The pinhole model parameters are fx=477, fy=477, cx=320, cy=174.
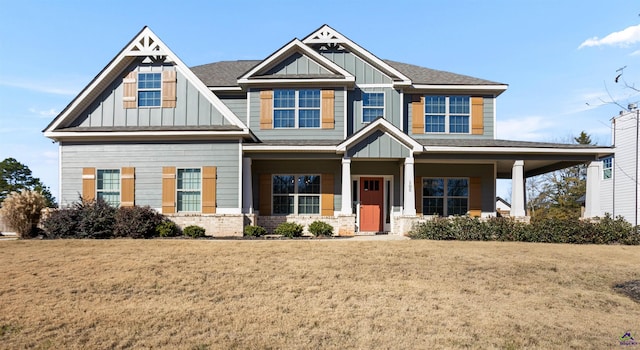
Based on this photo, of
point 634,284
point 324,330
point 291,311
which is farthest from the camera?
point 634,284

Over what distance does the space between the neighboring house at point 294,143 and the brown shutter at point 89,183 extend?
41 millimetres

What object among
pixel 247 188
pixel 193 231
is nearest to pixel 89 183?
pixel 193 231

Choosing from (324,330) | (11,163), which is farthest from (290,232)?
(11,163)

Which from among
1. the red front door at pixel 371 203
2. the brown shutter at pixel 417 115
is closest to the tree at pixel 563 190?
the brown shutter at pixel 417 115

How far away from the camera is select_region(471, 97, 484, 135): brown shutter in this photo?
20.2m

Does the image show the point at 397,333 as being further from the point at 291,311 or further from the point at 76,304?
the point at 76,304

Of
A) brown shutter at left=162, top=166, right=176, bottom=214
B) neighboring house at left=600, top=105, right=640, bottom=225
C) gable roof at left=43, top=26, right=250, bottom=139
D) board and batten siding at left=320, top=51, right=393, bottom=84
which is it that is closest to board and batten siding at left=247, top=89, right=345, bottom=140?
board and batten siding at left=320, top=51, right=393, bottom=84

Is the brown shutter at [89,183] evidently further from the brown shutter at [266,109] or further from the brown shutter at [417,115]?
the brown shutter at [417,115]

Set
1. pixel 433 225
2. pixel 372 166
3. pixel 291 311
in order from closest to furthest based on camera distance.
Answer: pixel 291 311 < pixel 433 225 < pixel 372 166

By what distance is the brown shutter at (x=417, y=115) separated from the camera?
794 inches

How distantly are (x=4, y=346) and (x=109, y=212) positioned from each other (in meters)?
10.1

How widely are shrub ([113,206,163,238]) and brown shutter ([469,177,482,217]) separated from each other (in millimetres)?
12652

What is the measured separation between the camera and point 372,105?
20125 mm

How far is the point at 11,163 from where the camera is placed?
134ft
